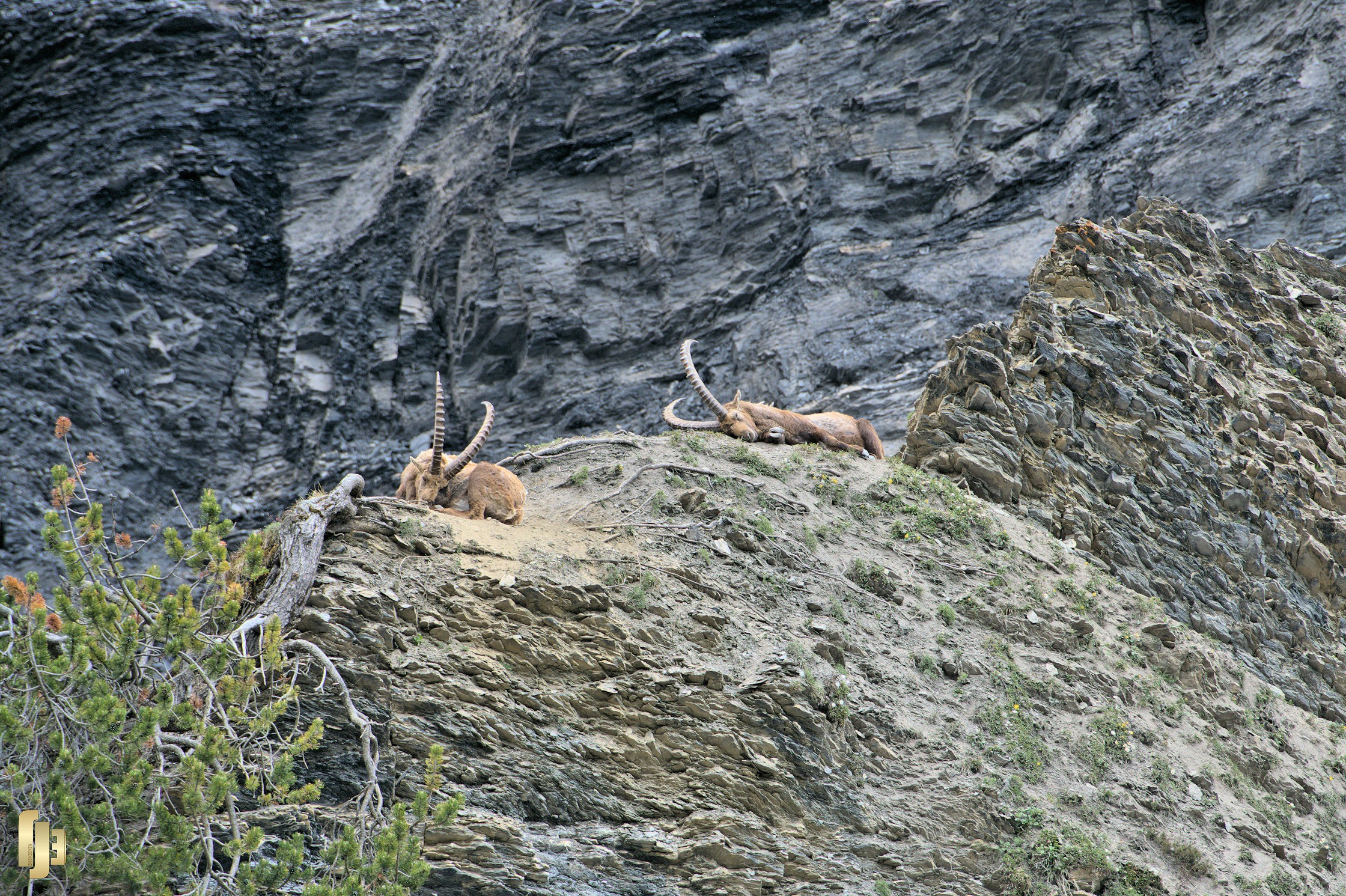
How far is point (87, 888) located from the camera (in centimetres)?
654

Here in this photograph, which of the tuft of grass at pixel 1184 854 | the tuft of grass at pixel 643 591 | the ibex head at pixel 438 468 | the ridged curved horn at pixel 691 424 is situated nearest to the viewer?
the tuft of grass at pixel 643 591

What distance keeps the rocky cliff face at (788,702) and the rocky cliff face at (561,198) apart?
1383cm

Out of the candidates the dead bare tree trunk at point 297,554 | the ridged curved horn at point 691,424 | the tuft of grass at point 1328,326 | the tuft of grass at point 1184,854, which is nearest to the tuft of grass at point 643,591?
the dead bare tree trunk at point 297,554

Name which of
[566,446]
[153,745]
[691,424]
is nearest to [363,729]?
[153,745]

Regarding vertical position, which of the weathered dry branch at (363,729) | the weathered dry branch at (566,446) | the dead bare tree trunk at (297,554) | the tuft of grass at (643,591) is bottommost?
the weathered dry branch at (566,446)

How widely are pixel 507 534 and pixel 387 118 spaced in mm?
30531

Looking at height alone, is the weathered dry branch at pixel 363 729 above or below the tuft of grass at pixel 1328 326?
above

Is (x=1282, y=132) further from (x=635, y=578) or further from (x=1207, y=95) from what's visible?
(x=635, y=578)

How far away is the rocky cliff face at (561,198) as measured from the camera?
29141 millimetres

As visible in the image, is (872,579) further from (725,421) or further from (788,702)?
(725,421)

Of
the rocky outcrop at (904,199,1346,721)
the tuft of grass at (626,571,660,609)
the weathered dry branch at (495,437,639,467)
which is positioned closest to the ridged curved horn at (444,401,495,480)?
the weathered dry branch at (495,437,639,467)

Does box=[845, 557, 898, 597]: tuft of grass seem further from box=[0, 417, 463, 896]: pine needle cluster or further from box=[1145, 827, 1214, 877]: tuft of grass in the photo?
box=[0, 417, 463, 896]: pine needle cluster

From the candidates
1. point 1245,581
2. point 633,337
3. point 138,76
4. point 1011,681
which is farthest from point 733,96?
point 1011,681

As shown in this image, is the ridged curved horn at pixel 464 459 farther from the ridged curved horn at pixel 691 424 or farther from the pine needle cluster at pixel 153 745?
the pine needle cluster at pixel 153 745
